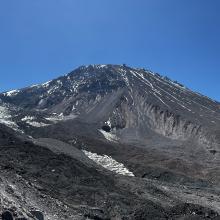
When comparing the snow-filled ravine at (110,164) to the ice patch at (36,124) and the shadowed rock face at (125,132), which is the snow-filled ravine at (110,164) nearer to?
the shadowed rock face at (125,132)

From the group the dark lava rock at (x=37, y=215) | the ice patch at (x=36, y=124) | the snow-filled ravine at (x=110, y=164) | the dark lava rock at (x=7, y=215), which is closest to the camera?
the dark lava rock at (x=7, y=215)

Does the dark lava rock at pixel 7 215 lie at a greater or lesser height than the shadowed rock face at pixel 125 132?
lesser

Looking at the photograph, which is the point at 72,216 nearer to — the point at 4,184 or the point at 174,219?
the point at 4,184

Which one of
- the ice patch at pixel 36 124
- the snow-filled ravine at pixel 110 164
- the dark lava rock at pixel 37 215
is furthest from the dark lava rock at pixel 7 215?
the ice patch at pixel 36 124

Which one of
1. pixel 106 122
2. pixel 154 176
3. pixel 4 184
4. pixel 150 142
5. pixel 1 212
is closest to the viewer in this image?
pixel 1 212

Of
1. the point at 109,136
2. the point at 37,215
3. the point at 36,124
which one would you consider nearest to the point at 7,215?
the point at 37,215

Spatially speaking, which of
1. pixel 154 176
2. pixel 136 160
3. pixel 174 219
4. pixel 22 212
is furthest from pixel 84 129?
pixel 22 212
